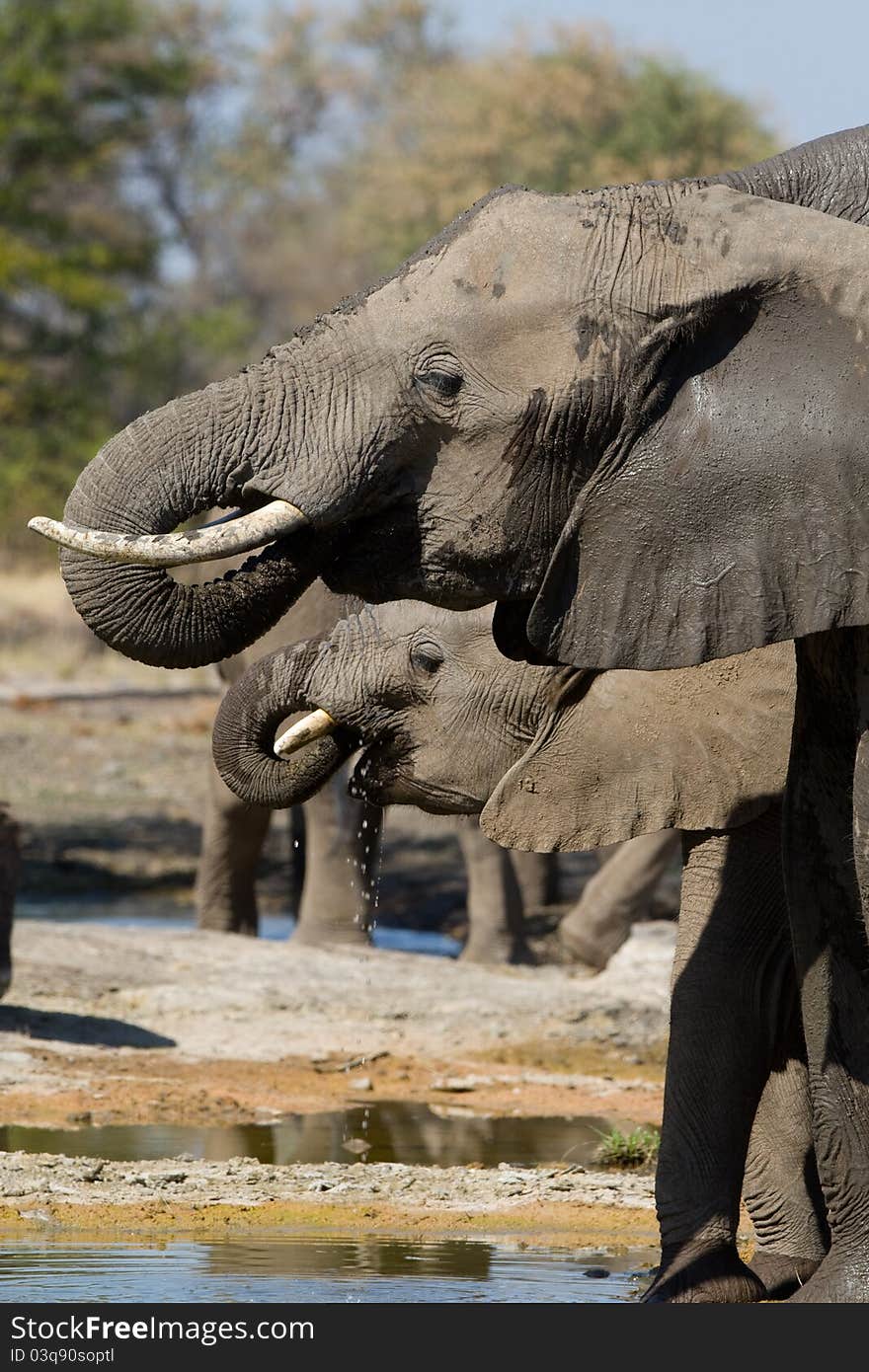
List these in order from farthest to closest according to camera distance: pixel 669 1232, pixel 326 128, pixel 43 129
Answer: pixel 326 128 → pixel 43 129 → pixel 669 1232

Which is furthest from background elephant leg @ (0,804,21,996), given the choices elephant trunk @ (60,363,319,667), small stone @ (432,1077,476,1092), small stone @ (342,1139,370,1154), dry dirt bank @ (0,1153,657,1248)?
elephant trunk @ (60,363,319,667)

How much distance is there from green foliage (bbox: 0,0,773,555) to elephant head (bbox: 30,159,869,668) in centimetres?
2372

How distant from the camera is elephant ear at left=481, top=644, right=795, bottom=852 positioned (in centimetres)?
539

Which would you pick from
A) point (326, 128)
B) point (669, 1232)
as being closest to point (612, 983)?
point (669, 1232)

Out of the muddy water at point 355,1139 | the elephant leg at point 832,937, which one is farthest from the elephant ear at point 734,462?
the muddy water at point 355,1139

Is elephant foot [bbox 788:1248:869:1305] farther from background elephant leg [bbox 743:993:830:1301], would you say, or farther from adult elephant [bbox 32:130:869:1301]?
adult elephant [bbox 32:130:869:1301]

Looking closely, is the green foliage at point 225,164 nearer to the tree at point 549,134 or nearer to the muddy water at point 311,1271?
the tree at point 549,134

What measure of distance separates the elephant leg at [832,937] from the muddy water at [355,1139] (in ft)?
8.96

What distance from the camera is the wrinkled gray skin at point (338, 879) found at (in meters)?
11.3

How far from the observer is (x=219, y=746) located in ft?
20.6

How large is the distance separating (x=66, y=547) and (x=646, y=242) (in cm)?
104

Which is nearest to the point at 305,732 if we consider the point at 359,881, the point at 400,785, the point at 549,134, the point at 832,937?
the point at 400,785
